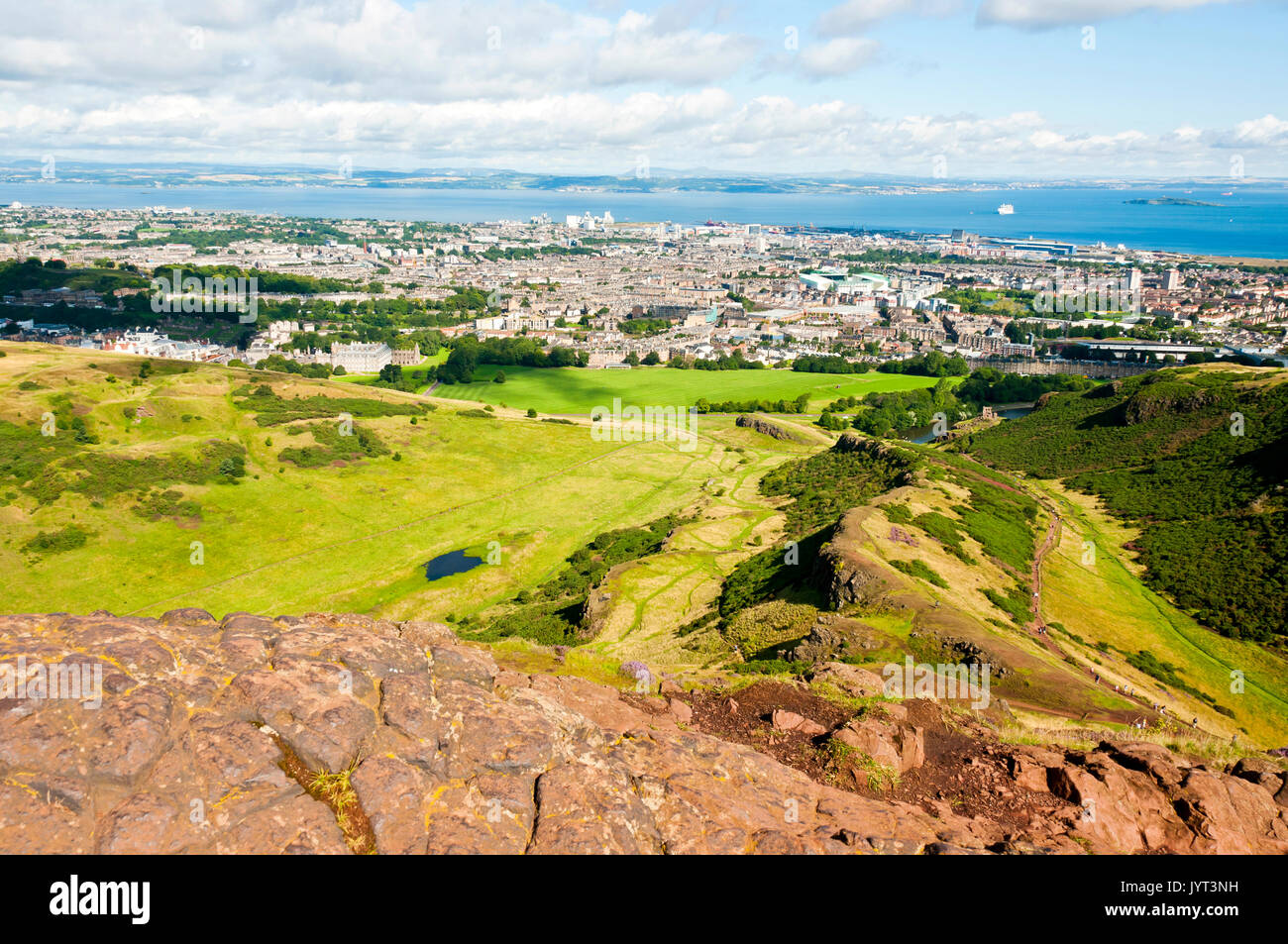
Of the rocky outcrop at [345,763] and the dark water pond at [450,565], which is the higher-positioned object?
the rocky outcrop at [345,763]

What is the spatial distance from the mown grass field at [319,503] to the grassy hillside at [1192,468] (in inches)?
1173

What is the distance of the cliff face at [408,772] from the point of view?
10.3 m

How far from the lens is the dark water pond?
192ft

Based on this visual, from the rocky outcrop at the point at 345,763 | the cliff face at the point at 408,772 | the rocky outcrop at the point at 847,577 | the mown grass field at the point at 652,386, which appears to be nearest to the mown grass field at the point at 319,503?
the mown grass field at the point at 652,386

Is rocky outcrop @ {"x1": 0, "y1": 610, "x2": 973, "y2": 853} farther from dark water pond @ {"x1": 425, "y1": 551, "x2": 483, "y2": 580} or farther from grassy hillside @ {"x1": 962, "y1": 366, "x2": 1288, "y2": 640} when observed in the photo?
dark water pond @ {"x1": 425, "y1": 551, "x2": 483, "y2": 580}

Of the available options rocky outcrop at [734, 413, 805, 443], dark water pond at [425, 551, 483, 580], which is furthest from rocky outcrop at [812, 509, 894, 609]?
rocky outcrop at [734, 413, 805, 443]

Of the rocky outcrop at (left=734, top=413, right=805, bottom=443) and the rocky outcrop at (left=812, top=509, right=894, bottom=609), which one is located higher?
the rocky outcrop at (left=734, top=413, right=805, bottom=443)

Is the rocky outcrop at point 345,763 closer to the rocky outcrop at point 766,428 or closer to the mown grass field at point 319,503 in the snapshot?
the mown grass field at point 319,503

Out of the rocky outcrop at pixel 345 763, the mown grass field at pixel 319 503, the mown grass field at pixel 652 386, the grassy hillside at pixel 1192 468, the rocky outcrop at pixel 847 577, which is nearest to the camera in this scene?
the rocky outcrop at pixel 345 763

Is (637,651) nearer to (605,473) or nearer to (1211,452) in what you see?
(605,473)

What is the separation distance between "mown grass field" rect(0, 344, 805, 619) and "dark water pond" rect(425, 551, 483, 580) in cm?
106
